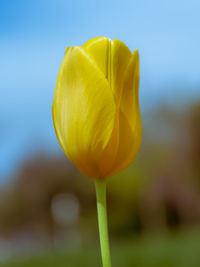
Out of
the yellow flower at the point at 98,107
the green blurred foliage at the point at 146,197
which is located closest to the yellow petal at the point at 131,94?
the yellow flower at the point at 98,107

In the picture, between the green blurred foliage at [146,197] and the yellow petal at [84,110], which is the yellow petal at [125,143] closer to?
the yellow petal at [84,110]

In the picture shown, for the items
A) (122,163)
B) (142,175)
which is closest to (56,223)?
(142,175)

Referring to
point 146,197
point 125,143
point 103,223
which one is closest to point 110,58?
point 125,143

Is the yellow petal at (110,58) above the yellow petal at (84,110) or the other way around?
above

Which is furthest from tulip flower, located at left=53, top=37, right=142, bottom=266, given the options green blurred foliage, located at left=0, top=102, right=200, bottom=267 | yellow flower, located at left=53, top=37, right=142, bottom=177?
green blurred foliage, located at left=0, top=102, right=200, bottom=267

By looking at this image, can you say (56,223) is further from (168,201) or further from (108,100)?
(108,100)

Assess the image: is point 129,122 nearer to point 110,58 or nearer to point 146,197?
point 110,58
